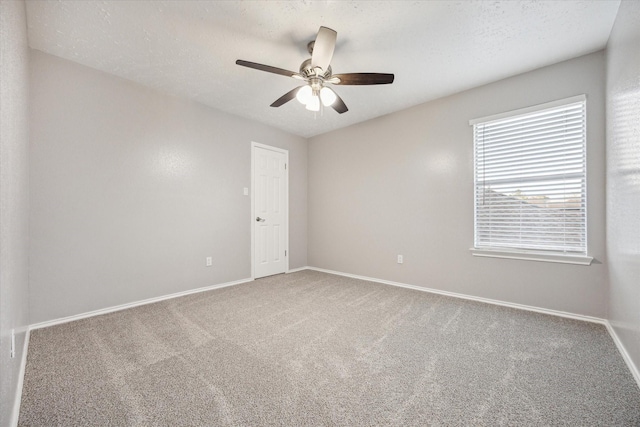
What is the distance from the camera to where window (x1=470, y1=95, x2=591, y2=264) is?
252cm

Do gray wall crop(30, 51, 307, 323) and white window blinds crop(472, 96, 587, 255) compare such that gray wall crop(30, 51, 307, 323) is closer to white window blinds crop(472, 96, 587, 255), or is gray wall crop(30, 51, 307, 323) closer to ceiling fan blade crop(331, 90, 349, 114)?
ceiling fan blade crop(331, 90, 349, 114)

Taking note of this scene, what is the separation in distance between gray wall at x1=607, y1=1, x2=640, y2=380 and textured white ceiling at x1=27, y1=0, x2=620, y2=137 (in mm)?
344

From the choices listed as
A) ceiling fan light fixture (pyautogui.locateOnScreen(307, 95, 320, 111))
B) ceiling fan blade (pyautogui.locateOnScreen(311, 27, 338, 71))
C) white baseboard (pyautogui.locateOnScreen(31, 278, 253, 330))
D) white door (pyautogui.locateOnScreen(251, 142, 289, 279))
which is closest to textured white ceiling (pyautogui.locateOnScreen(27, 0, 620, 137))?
ceiling fan blade (pyautogui.locateOnScreen(311, 27, 338, 71))

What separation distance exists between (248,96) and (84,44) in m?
1.54

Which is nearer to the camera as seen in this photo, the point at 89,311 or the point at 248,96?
the point at 89,311

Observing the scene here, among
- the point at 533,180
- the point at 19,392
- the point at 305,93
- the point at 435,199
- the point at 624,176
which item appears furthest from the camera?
the point at 435,199

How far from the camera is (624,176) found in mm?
1846

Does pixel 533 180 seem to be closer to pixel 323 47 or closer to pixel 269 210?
pixel 323 47

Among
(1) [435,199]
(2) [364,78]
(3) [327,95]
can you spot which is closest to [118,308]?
(3) [327,95]

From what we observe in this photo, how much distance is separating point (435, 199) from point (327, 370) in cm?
257

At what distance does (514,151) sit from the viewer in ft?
9.40

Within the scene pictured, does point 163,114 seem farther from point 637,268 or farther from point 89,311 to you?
point 637,268

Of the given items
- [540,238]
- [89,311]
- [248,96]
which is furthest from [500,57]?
[89,311]

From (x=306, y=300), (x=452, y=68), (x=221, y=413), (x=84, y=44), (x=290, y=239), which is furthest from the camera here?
(x=290, y=239)
